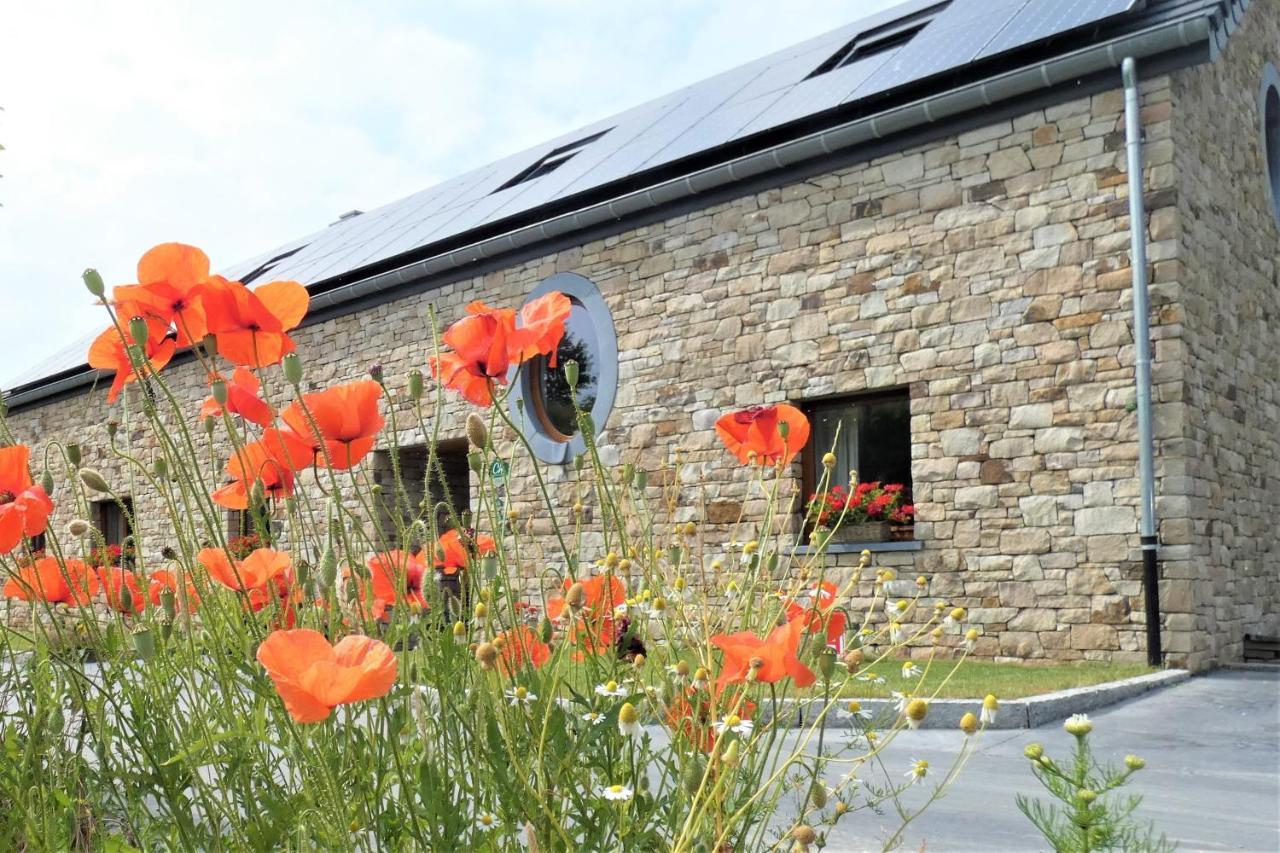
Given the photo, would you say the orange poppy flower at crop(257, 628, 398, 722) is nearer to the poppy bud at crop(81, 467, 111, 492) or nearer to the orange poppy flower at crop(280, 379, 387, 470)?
the orange poppy flower at crop(280, 379, 387, 470)

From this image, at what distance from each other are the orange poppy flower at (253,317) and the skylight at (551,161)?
1032 cm

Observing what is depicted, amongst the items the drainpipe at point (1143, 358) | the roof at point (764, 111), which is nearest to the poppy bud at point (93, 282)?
the drainpipe at point (1143, 358)

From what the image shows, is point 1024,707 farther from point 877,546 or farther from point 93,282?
point 93,282

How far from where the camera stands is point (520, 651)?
5.73ft

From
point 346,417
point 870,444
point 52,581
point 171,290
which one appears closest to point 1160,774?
point 346,417

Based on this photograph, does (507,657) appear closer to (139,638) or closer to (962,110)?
(139,638)

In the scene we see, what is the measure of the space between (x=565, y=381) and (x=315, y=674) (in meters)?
8.21

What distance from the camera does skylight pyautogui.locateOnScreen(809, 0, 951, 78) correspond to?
9.15 meters

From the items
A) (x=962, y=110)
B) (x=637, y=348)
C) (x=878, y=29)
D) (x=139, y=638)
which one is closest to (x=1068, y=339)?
(x=962, y=110)

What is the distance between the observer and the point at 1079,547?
6.40 m

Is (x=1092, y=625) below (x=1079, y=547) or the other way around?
below

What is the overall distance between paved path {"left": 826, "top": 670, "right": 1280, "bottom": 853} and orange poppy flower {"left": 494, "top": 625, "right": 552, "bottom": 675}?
1053 millimetres

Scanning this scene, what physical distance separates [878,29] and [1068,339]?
4.52 metres

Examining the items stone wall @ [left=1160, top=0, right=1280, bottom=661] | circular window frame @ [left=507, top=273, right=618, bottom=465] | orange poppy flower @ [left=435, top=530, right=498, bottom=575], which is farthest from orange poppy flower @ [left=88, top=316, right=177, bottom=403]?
circular window frame @ [left=507, top=273, right=618, bottom=465]
